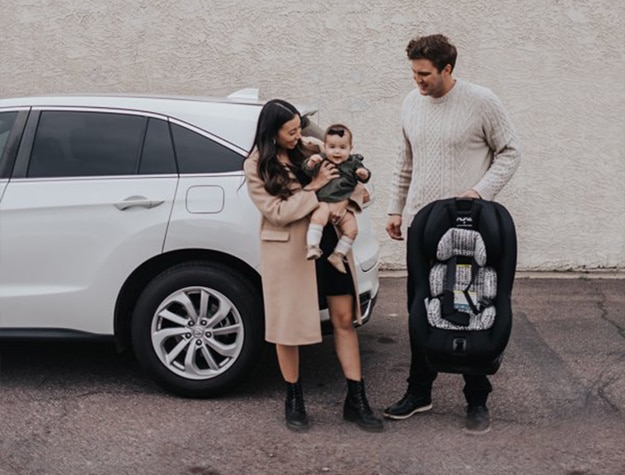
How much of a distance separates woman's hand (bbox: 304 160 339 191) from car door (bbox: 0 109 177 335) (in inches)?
Result: 35.3

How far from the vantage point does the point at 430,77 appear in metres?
4.75

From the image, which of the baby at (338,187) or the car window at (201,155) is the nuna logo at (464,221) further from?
the car window at (201,155)

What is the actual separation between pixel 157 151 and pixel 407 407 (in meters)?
1.87

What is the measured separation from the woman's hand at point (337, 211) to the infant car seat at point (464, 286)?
35 centimetres

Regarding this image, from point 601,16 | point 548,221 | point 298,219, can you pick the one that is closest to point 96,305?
point 298,219

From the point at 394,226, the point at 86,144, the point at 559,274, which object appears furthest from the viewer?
the point at 559,274

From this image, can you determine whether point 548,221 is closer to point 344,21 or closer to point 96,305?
point 344,21

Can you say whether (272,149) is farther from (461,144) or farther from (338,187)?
(461,144)

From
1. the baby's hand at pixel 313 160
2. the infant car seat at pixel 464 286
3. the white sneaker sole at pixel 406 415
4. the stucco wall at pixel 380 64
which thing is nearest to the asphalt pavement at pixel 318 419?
the white sneaker sole at pixel 406 415

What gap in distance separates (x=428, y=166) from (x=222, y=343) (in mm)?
1413

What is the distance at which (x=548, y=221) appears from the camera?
27.5ft

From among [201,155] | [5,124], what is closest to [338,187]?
[201,155]

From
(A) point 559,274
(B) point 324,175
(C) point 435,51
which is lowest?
(A) point 559,274

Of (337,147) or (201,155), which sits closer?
(337,147)
